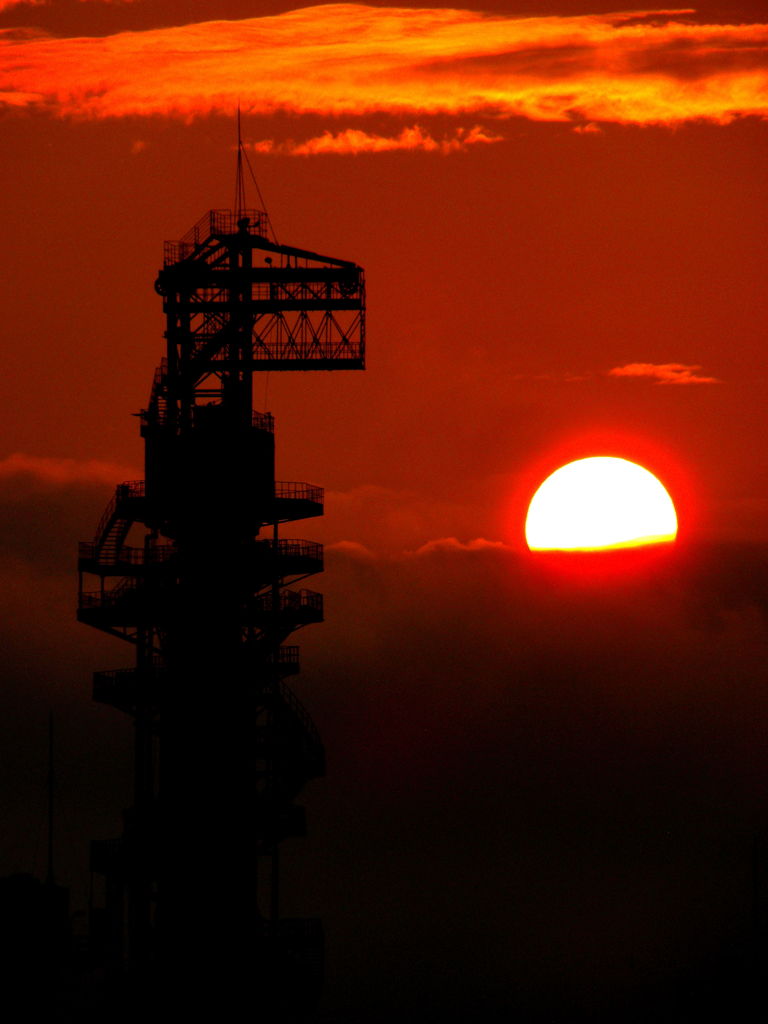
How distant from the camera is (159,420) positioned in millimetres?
91875

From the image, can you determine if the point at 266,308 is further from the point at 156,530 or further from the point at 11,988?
the point at 11,988

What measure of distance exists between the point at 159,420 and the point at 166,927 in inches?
868

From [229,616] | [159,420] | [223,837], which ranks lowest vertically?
[223,837]

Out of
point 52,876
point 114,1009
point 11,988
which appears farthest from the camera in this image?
point 52,876

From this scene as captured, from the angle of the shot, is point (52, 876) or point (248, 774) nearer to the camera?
point (248, 774)

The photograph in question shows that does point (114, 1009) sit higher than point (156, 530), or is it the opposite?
point (156, 530)

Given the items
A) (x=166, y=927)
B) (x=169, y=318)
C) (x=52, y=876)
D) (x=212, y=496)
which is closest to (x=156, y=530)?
(x=212, y=496)

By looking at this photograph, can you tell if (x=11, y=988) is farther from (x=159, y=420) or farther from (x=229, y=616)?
(x=159, y=420)

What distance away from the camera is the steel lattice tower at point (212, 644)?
88.8 meters

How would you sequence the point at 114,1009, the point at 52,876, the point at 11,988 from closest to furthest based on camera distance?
the point at 114,1009, the point at 11,988, the point at 52,876

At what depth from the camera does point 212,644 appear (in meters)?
89.8

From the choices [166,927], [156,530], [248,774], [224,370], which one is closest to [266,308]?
[224,370]

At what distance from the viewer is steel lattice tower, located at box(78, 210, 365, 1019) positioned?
3494 inches

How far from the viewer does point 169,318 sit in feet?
301
